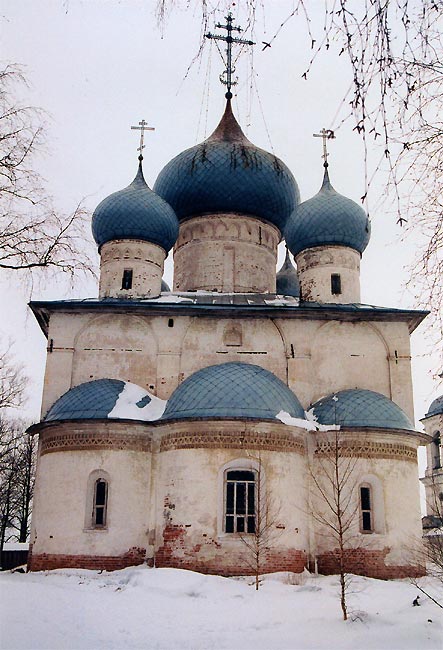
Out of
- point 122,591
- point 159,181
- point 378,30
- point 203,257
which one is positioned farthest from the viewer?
point 159,181

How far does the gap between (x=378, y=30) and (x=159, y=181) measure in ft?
55.3

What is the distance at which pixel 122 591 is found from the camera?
37.0 feet

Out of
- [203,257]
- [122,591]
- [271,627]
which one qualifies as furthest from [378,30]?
[203,257]

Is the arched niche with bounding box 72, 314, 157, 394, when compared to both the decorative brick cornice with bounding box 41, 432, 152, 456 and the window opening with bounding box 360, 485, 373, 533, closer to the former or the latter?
the decorative brick cornice with bounding box 41, 432, 152, 456

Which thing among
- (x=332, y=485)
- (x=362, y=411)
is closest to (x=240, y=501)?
(x=332, y=485)

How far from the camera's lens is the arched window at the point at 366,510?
14.1 metres

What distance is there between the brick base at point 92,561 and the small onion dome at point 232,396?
267 cm

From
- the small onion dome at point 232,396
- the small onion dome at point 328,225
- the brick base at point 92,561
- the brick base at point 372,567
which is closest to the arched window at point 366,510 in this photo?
the brick base at point 372,567

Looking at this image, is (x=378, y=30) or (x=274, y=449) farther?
(x=274, y=449)

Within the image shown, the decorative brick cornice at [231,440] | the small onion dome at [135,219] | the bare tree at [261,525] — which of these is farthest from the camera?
the small onion dome at [135,219]

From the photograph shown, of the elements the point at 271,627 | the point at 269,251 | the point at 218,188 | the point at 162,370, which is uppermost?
the point at 218,188

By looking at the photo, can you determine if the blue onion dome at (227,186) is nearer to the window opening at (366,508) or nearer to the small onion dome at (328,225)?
the small onion dome at (328,225)

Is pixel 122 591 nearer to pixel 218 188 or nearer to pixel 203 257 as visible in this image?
pixel 203 257

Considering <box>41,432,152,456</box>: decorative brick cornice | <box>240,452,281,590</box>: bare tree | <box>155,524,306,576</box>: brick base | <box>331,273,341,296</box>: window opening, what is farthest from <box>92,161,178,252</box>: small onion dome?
<box>155,524,306,576</box>: brick base
